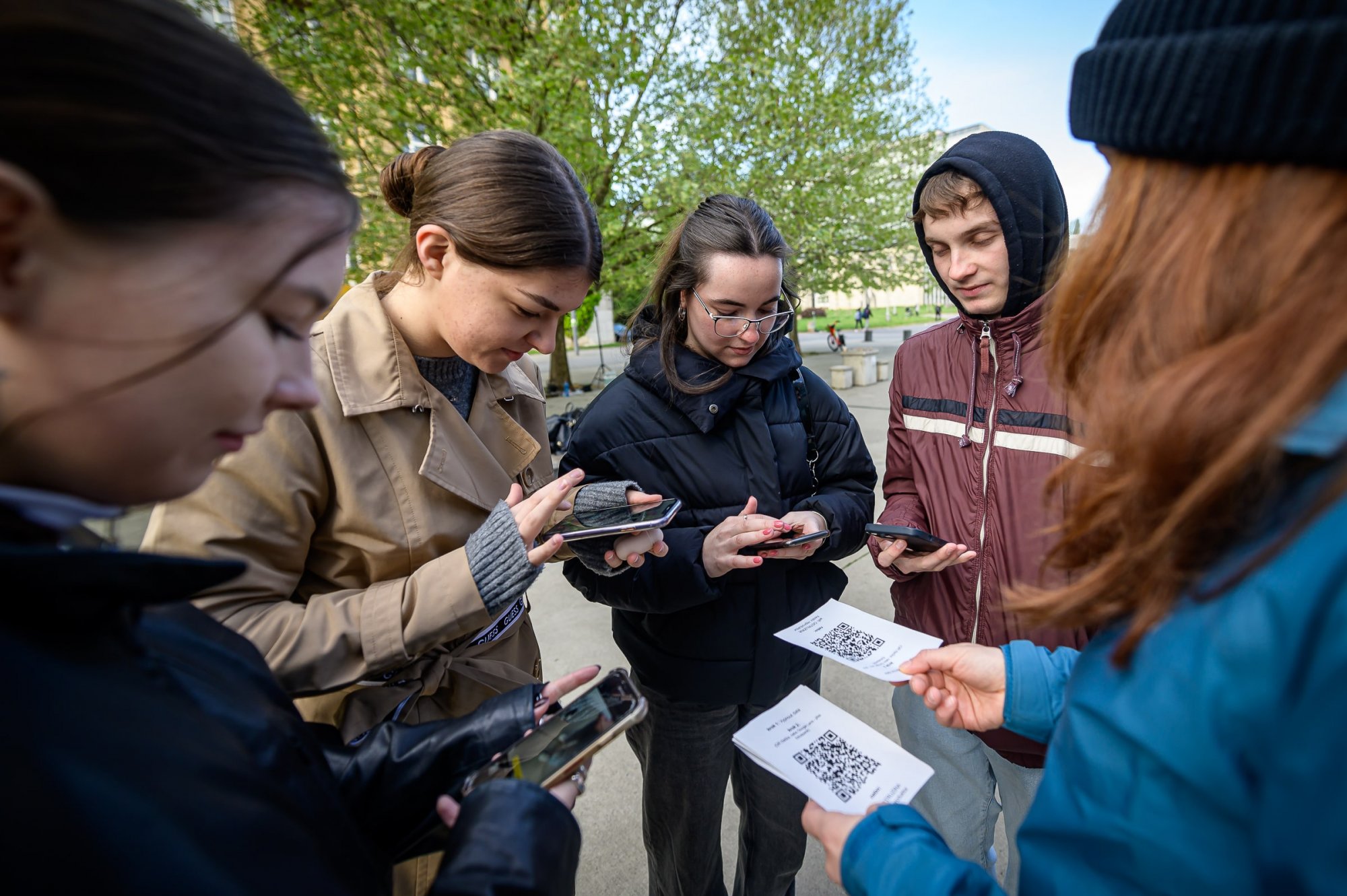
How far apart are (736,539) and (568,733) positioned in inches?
29.6

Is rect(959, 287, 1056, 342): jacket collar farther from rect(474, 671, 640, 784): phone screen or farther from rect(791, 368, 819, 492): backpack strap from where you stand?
rect(474, 671, 640, 784): phone screen

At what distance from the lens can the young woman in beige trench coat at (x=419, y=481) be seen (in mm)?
1212

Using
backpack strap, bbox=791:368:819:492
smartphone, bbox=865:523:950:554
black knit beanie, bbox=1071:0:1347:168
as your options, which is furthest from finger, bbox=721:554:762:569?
black knit beanie, bbox=1071:0:1347:168

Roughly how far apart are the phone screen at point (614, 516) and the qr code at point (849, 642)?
54 cm

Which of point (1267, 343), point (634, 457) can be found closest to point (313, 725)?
point (634, 457)

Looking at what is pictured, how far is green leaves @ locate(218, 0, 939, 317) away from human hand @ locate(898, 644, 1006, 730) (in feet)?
21.2

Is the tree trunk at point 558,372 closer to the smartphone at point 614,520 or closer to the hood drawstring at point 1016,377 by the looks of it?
the smartphone at point 614,520

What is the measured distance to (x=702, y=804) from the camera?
6.28 ft

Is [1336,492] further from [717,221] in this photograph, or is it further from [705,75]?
[705,75]

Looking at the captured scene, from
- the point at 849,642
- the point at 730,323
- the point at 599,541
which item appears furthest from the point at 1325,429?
the point at 730,323

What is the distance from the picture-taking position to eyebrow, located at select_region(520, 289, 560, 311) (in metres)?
1.52

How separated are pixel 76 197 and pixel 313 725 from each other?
965 mm

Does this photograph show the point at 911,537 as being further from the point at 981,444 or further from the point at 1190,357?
the point at 1190,357

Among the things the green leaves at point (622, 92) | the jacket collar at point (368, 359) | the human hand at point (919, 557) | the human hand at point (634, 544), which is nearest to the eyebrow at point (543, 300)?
the jacket collar at point (368, 359)
